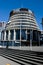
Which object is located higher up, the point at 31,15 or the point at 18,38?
the point at 31,15

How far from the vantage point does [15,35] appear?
273 feet

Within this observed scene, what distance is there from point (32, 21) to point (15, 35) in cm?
1221

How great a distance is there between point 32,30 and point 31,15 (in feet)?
43.1

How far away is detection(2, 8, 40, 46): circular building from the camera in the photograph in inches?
3100

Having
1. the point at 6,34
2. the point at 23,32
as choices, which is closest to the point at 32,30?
the point at 23,32

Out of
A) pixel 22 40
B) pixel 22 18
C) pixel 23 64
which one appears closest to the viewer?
pixel 23 64

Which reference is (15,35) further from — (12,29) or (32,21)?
(32,21)

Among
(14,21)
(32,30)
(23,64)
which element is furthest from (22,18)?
(23,64)

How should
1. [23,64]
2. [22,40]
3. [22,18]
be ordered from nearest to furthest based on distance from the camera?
[23,64] → [22,40] → [22,18]

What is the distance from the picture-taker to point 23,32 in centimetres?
7931

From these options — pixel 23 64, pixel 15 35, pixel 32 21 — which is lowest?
pixel 23 64

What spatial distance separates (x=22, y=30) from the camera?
79812mm

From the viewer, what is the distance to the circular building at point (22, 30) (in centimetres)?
7875

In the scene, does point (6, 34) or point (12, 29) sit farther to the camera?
point (6, 34)
